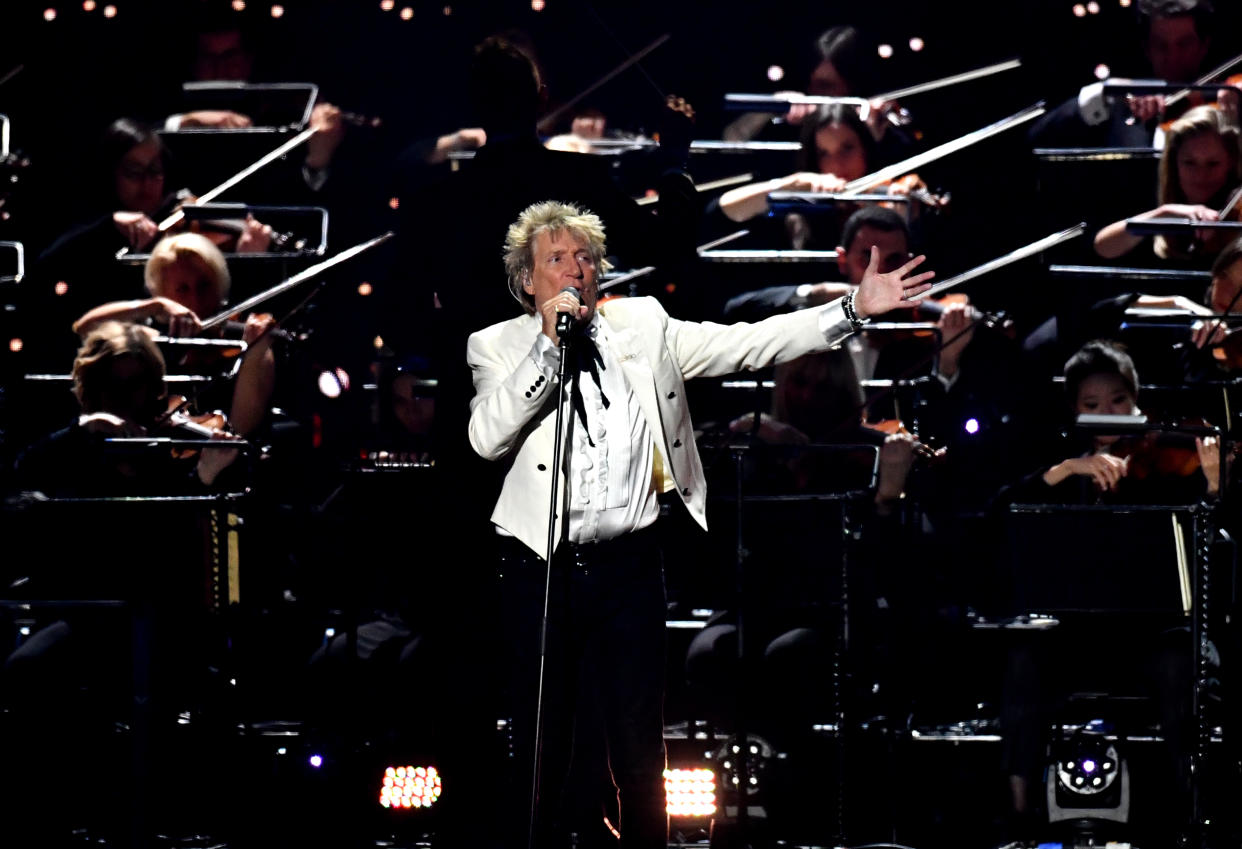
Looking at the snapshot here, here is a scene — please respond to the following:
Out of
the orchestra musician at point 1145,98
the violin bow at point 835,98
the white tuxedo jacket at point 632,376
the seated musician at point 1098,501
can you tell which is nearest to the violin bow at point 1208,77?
the orchestra musician at point 1145,98

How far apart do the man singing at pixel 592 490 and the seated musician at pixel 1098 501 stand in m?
1.73

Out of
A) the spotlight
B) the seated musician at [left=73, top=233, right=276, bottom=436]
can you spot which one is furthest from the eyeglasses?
the spotlight

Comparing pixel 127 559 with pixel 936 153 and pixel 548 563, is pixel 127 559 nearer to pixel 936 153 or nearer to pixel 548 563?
pixel 548 563

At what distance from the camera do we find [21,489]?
5691mm

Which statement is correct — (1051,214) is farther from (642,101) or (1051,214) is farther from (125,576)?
(125,576)

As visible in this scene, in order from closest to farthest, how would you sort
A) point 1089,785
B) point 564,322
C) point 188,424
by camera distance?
point 564,322 < point 1089,785 < point 188,424

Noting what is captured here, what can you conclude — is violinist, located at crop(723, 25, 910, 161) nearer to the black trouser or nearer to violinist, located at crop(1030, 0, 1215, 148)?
A: violinist, located at crop(1030, 0, 1215, 148)

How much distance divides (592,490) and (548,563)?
23cm

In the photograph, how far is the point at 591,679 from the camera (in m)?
3.93

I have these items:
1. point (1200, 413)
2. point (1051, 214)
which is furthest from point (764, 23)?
point (1200, 413)

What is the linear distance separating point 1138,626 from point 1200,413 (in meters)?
0.84

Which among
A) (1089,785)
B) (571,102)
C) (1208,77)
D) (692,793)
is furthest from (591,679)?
(1208,77)

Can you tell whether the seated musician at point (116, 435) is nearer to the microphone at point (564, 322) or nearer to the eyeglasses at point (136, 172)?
the eyeglasses at point (136, 172)

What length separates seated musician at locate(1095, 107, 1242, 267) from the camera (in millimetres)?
6238
